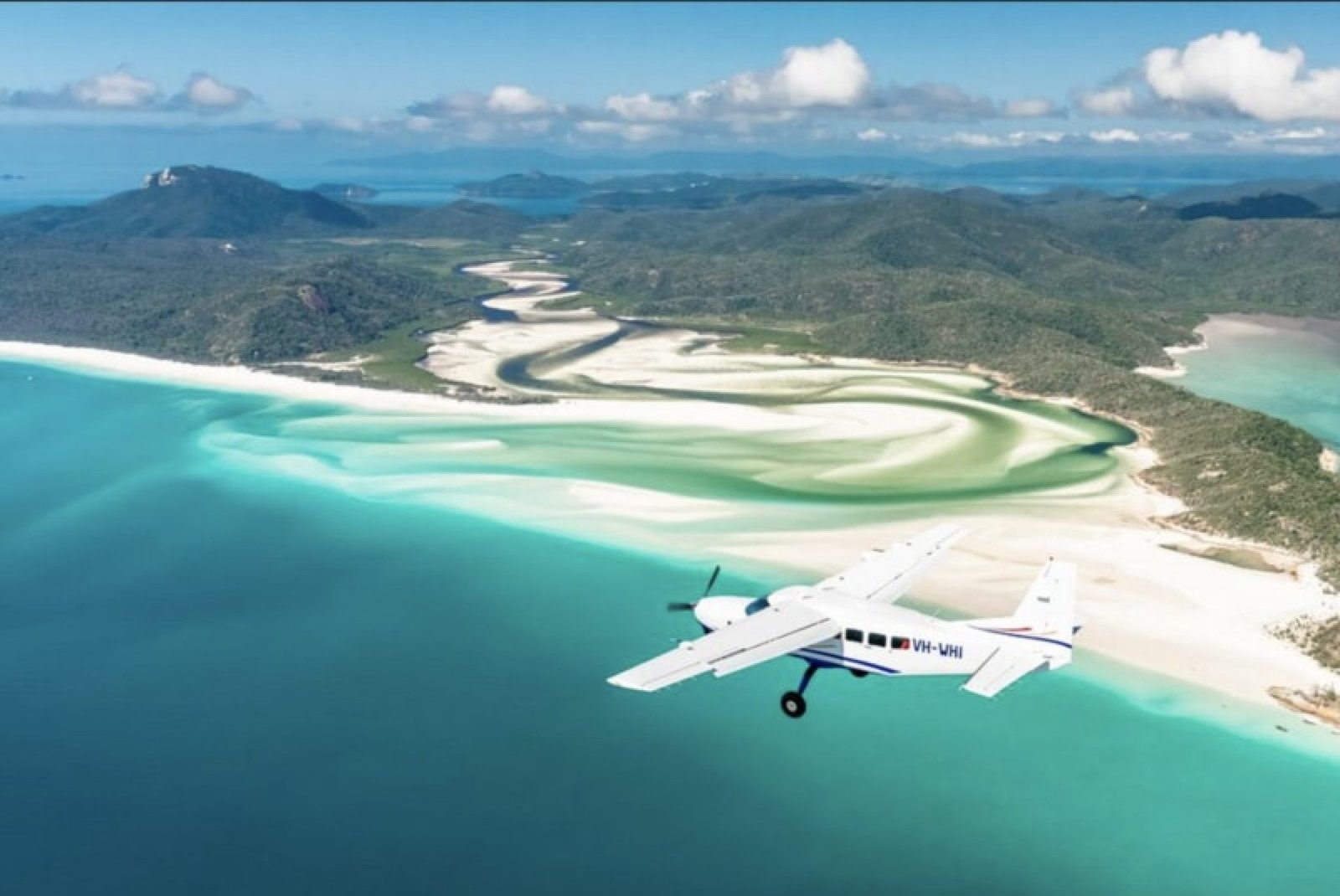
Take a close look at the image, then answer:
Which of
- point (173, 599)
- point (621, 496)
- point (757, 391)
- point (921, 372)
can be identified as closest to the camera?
point (173, 599)

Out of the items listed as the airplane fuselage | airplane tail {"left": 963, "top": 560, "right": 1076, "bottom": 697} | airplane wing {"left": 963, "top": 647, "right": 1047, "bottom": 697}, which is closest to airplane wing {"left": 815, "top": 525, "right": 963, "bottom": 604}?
the airplane fuselage

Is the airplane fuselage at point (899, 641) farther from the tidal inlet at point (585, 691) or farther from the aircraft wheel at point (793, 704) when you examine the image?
the tidal inlet at point (585, 691)

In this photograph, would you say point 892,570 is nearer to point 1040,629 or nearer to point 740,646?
point 1040,629

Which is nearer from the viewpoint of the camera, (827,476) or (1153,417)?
(827,476)

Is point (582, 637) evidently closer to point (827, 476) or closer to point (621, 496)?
point (621, 496)

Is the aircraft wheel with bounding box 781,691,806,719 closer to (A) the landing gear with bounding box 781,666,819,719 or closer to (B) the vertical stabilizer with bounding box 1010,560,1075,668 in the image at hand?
(A) the landing gear with bounding box 781,666,819,719

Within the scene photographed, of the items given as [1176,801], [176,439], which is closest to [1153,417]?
[1176,801]

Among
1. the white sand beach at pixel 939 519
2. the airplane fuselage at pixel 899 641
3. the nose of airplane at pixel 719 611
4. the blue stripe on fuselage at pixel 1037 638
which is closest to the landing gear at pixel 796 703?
the airplane fuselage at pixel 899 641

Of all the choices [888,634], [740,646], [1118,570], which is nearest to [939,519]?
[1118,570]
